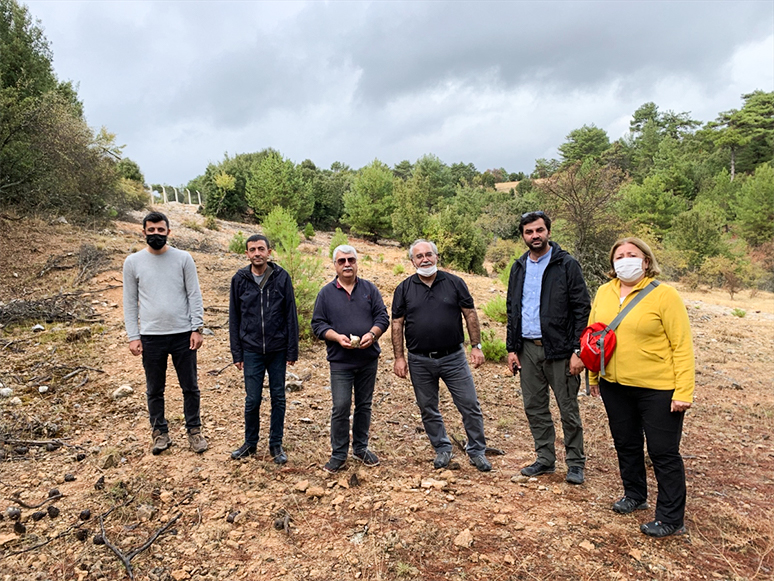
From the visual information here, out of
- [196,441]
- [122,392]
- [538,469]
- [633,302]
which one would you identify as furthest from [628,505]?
[122,392]

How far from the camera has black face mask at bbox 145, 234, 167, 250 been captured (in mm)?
3488

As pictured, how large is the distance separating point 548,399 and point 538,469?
21.1 inches

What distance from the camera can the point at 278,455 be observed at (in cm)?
354

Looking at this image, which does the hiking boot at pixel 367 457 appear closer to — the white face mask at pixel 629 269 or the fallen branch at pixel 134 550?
the fallen branch at pixel 134 550

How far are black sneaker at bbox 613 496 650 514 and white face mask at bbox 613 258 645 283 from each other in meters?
1.33

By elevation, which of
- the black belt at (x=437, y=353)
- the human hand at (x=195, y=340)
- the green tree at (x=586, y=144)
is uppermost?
the green tree at (x=586, y=144)

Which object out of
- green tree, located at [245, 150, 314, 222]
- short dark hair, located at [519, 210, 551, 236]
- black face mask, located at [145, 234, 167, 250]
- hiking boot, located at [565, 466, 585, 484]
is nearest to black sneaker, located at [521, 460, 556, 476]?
hiking boot, located at [565, 466, 585, 484]

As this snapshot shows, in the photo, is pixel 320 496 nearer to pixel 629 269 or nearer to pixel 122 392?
pixel 629 269

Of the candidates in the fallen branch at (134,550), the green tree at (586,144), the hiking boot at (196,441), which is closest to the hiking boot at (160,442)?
the hiking boot at (196,441)

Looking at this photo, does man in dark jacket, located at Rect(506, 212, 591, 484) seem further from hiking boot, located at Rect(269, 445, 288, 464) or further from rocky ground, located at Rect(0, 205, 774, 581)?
hiking boot, located at Rect(269, 445, 288, 464)

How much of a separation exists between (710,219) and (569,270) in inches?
1034

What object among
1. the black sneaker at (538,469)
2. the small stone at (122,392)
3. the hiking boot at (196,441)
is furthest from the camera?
the small stone at (122,392)

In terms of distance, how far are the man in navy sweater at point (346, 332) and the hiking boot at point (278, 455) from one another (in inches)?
14.0

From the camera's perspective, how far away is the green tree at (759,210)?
A: 29.0 m
